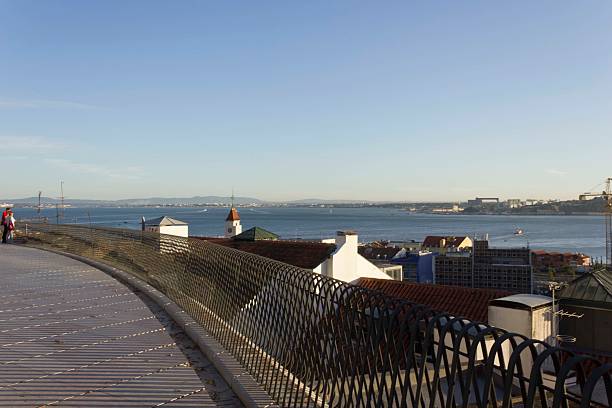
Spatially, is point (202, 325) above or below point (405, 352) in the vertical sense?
below

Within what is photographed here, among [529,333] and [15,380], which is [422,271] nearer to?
[529,333]

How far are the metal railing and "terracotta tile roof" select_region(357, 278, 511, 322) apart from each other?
460 inches

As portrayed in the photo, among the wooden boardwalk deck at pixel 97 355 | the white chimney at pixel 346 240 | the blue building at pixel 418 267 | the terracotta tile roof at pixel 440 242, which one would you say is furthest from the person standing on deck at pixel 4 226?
the terracotta tile roof at pixel 440 242

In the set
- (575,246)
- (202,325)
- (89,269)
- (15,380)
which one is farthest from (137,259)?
(575,246)

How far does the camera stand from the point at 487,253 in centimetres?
5356

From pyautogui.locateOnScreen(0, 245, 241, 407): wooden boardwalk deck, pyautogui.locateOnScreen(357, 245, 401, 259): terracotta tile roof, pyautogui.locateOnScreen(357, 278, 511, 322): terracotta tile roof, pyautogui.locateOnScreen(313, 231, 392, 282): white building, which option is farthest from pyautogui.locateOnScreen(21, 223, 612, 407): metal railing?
pyautogui.locateOnScreen(357, 245, 401, 259): terracotta tile roof

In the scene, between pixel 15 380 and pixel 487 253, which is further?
pixel 487 253

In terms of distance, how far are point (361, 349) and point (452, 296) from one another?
54.0 ft

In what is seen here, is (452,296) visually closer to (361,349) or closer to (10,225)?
(361,349)

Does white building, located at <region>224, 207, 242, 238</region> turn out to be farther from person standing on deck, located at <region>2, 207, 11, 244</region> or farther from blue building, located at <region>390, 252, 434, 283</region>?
person standing on deck, located at <region>2, 207, 11, 244</region>

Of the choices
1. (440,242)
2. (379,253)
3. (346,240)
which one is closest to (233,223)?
(379,253)

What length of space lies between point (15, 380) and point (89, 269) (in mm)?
8767

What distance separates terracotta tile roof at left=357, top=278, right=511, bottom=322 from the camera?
17.0 metres

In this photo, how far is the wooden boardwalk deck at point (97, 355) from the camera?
4.30 meters
